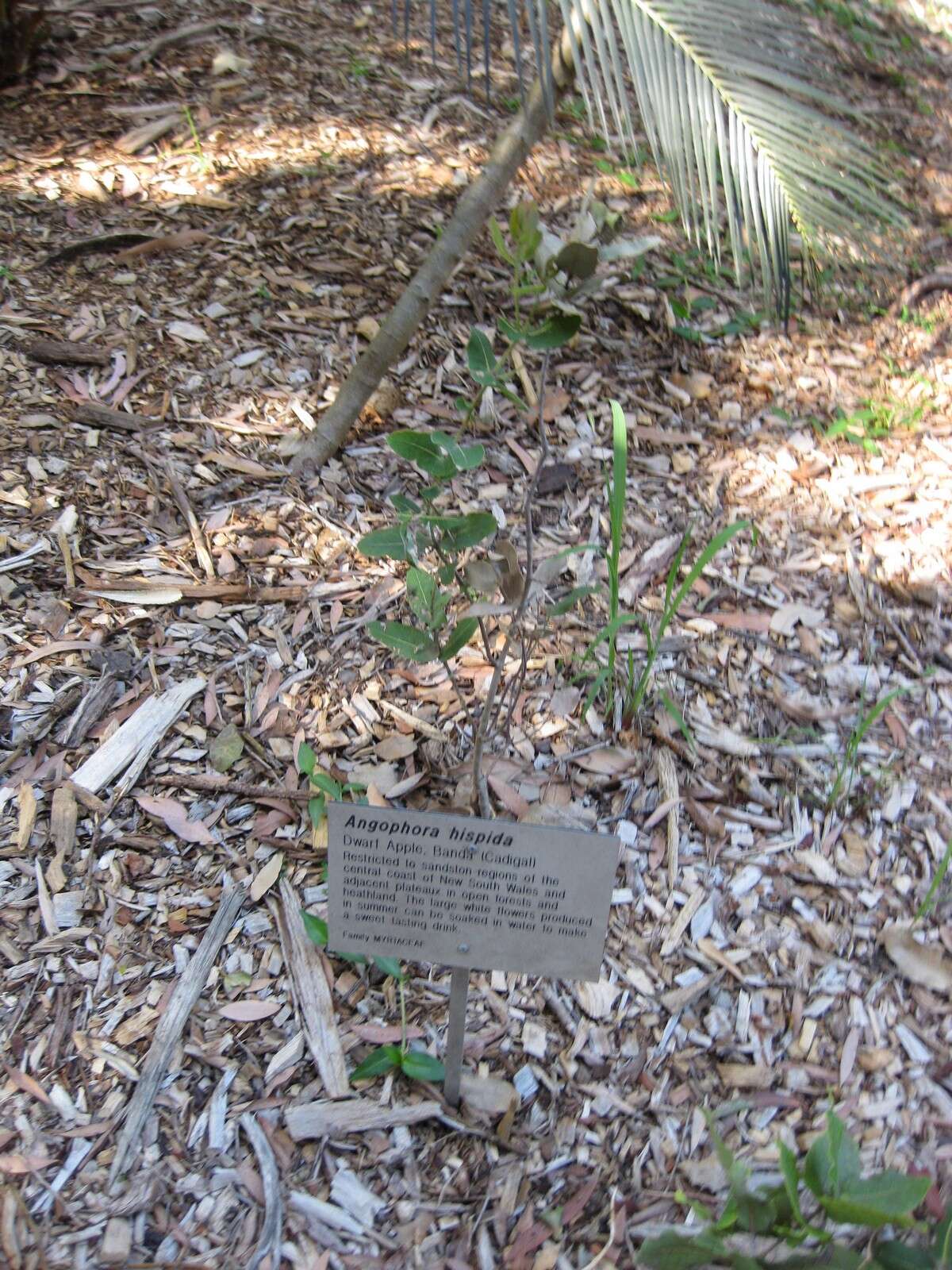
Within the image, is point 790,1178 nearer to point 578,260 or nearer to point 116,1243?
point 116,1243

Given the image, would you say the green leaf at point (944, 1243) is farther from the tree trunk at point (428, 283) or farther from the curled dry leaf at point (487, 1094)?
the tree trunk at point (428, 283)

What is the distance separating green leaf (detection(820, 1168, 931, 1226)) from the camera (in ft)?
3.86

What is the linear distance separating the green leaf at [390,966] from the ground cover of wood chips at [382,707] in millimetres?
33

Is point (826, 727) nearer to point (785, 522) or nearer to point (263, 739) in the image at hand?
point (785, 522)

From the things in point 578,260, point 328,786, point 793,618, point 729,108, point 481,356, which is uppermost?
point 729,108

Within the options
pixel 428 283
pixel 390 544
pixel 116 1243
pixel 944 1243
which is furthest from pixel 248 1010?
pixel 428 283

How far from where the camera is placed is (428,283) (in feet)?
7.90

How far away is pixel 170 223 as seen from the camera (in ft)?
9.94

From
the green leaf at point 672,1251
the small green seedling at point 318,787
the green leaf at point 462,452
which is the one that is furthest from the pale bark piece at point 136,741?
the green leaf at point 672,1251

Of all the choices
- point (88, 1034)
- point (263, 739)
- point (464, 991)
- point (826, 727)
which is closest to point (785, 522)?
point (826, 727)

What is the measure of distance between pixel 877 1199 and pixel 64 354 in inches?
98.8

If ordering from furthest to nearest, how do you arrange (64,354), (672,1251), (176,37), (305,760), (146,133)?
(176,37)
(146,133)
(64,354)
(305,760)
(672,1251)

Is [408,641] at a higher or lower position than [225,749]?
higher

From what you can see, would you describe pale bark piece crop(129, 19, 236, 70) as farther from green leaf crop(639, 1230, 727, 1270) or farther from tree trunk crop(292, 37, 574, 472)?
green leaf crop(639, 1230, 727, 1270)
